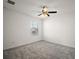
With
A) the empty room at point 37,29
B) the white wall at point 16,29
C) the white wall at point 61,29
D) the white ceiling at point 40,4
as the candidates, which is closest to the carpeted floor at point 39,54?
the empty room at point 37,29

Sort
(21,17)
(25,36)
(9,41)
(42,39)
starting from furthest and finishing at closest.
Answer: (42,39)
(25,36)
(21,17)
(9,41)

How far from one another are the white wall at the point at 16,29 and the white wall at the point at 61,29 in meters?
1.67

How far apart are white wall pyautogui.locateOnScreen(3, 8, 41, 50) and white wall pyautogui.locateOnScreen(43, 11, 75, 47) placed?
5.46 ft

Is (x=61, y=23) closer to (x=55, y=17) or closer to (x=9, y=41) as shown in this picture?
(x=55, y=17)

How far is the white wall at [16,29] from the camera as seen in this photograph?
3.80 metres

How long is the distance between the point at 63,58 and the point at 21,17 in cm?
377

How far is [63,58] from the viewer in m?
2.75

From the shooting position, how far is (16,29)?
434 cm

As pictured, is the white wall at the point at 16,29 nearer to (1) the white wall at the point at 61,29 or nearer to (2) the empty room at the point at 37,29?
(2) the empty room at the point at 37,29

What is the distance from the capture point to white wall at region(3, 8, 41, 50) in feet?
12.5

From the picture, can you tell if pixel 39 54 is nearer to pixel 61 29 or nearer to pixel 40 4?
pixel 40 4

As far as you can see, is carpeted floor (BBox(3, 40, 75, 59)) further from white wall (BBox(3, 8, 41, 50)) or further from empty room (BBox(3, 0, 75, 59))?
white wall (BBox(3, 8, 41, 50))

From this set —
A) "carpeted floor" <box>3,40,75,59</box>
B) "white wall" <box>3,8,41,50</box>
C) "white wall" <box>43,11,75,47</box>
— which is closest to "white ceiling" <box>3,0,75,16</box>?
"white wall" <box>3,8,41,50</box>
